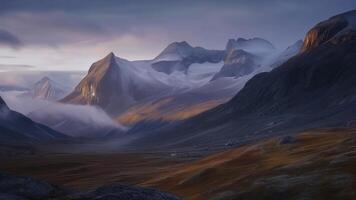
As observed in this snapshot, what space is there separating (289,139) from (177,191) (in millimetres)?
49932

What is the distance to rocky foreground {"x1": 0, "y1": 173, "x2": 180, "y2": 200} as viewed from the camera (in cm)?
3142

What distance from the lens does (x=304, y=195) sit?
62.2 metres

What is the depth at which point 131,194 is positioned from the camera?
31.9m

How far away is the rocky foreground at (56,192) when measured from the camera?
103 ft

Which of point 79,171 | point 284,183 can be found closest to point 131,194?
point 284,183

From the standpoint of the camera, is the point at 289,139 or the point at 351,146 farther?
the point at 289,139

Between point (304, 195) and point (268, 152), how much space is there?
5979 centimetres

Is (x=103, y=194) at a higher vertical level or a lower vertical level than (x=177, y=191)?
higher

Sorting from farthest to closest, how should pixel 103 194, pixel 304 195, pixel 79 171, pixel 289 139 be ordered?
pixel 79 171 < pixel 289 139 < pixel 304 195 < pixel 103 194

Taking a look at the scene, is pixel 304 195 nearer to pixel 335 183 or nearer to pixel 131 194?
pixel 335 183

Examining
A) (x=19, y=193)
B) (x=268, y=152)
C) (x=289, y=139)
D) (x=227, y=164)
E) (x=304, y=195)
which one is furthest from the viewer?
(x=289, y=139)

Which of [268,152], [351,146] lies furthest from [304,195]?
[268,152]

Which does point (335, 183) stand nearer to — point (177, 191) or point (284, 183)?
point (284, 183)

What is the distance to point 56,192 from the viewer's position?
36.6 m
